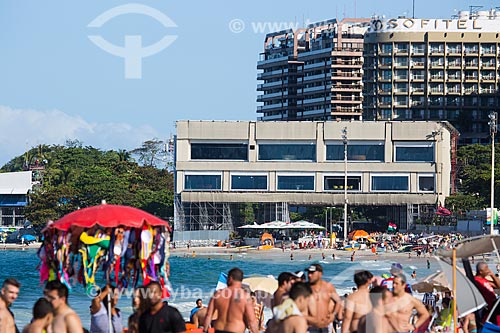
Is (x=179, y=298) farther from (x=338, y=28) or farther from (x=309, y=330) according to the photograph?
(x=338, y=28)

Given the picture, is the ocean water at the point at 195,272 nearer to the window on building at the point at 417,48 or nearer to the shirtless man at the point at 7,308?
the shirtless man at the point at 7,308

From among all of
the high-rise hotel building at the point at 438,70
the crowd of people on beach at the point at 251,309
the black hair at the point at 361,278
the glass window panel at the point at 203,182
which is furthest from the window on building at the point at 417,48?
the black hair at the point at 361,278

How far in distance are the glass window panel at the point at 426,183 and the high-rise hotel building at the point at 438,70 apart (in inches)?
1685

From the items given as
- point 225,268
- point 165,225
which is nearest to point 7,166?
Answer: point 225,268

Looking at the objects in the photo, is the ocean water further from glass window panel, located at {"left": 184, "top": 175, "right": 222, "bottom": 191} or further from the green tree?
the green tree

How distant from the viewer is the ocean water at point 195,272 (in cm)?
3978

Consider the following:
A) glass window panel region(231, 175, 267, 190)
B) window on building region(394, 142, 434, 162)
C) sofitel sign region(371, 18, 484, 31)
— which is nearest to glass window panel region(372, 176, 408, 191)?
window on building region(394, 142, 434, 162)

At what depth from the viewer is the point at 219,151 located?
8506 cm

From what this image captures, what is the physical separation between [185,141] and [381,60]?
48.8 m

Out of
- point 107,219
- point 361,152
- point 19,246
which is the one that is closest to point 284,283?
Result: point 107,219

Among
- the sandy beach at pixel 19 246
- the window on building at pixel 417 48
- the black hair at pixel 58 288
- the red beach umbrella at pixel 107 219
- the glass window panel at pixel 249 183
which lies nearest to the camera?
the black hair at pixel 58 288

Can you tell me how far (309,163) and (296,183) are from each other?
1952 mm

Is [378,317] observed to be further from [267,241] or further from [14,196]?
[14,196]

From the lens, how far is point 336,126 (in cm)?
8425
